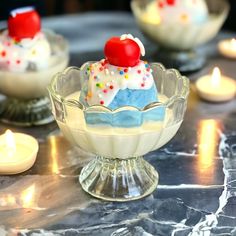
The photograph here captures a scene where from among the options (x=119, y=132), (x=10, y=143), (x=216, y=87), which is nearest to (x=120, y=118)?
(x=119, y=132)

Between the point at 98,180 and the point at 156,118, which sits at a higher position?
the point at 156,118

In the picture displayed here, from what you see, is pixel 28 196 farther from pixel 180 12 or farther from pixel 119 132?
pixel 180 12

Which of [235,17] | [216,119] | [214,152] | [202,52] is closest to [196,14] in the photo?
[202,52]

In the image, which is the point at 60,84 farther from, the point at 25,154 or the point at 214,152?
the point at 214,152

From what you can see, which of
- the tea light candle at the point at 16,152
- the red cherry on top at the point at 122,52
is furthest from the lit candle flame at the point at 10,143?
the red cherry on top at the point at 122,52

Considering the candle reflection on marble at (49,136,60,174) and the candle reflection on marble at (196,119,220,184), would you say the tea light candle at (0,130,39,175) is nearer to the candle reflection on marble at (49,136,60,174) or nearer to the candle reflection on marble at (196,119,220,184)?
the candle reflection on marble at (49,136,60,174)

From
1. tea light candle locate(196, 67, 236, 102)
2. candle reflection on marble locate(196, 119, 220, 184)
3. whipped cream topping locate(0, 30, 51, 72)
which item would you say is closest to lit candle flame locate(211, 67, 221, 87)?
tea light candle locate(196, 67, 236, 102)
